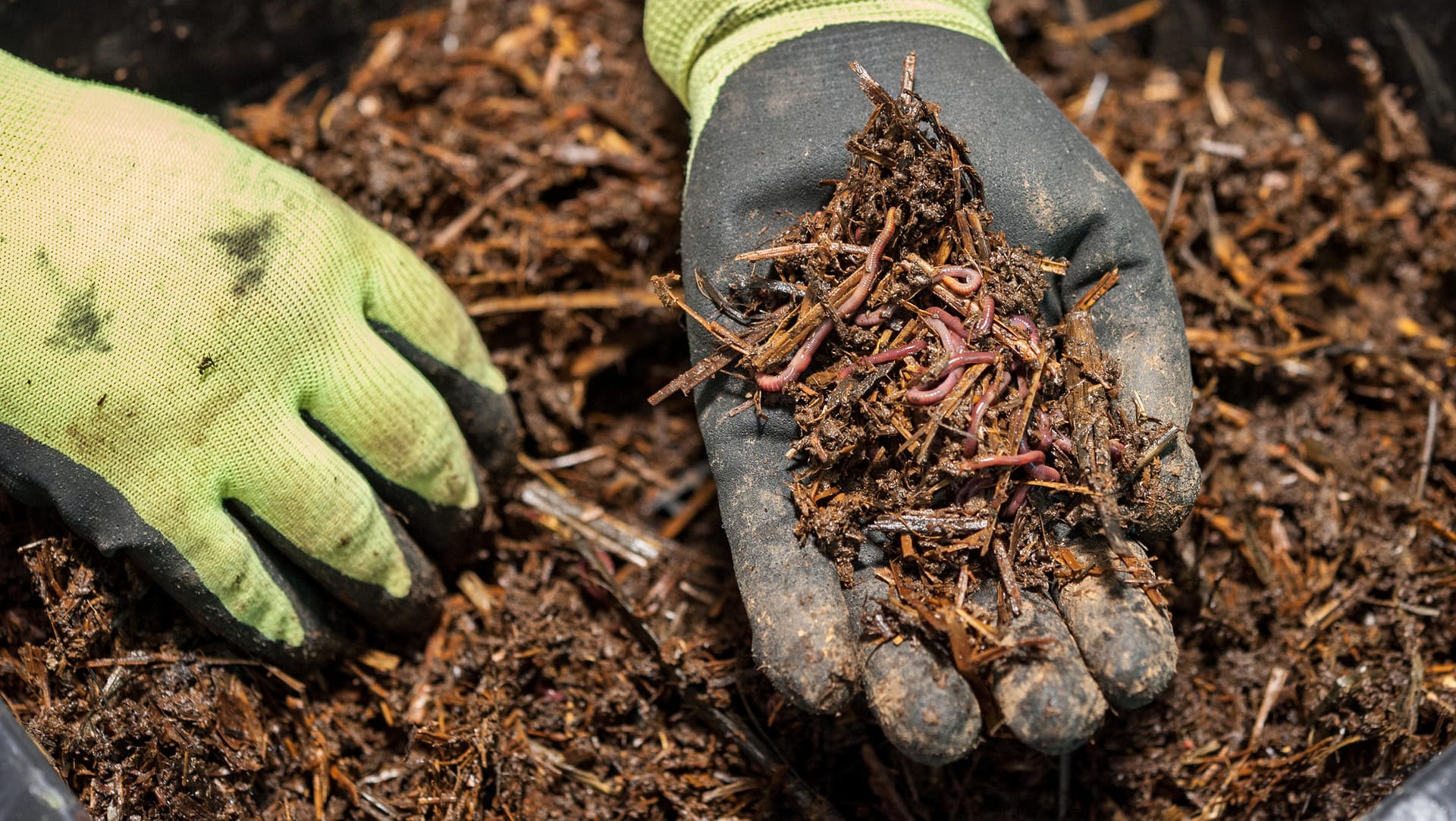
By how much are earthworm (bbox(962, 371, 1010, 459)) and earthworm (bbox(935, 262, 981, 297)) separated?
9.5 inches

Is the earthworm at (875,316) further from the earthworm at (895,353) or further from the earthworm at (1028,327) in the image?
the earthworm at (1028,327)

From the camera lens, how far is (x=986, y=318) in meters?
2.46

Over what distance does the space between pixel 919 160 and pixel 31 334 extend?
2215 mm

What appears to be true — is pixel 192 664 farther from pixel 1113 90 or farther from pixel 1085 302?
pixel 1113 90

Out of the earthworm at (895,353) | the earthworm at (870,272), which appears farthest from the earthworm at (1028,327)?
Answer: the earthworm at (870,272)

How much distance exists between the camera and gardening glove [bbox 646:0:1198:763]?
224 cm

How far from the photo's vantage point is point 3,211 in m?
2.45

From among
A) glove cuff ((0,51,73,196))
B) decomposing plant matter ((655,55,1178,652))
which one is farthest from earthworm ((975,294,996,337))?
glove cuff ((0,51,73,196))

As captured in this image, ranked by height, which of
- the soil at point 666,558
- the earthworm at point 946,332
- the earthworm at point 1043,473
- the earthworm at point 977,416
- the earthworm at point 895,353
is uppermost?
the earthworm at point 946,332

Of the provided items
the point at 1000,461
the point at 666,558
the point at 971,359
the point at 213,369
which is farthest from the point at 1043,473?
the point at 213,369

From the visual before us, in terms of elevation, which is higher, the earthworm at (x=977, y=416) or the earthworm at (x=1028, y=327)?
the earthworm at (x=1028, y=327)

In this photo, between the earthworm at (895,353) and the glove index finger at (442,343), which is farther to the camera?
the glove index finger at (442,343)

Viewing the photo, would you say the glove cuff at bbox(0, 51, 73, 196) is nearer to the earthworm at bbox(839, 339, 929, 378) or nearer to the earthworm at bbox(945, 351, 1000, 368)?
the earthworm at bbox(839, 339, 929, 378)

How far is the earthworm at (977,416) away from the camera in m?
2.38
